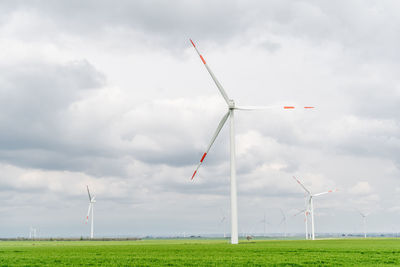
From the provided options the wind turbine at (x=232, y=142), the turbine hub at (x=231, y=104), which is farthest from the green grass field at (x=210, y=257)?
the turbine hub at (x=231, y=104)

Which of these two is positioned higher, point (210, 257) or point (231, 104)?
point (231, 104)

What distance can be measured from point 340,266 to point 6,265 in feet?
74.1

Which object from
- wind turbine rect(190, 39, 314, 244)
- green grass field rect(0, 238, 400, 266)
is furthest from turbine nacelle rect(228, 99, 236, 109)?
green grass field rect(0, 238, 400, 266)

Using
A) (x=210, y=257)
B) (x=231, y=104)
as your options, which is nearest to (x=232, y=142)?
(x=231, y=104)

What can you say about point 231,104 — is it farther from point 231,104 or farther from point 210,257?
point 210,257

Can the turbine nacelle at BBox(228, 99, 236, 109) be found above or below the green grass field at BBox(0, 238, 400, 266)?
above

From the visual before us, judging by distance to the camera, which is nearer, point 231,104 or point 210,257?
point 210,257

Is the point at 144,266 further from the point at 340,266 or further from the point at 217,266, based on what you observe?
the point at 340,266

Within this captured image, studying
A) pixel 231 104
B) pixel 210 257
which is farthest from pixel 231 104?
pixel 210 257

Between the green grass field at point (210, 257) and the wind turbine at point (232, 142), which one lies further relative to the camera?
the wind turbine at point (232, 142)

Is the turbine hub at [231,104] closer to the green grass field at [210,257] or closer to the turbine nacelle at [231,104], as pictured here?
the turbine nacelle at [231,104]

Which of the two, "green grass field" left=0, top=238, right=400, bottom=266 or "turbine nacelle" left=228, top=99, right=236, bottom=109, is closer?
"green grass field" left=0, top=238, right=400, bottom=266

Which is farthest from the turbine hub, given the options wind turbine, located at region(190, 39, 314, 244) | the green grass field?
the green grass field

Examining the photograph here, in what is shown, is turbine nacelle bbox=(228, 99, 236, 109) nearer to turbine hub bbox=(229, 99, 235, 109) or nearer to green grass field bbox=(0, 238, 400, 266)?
turbine hub bbox=(229, 99, 235, 109)
